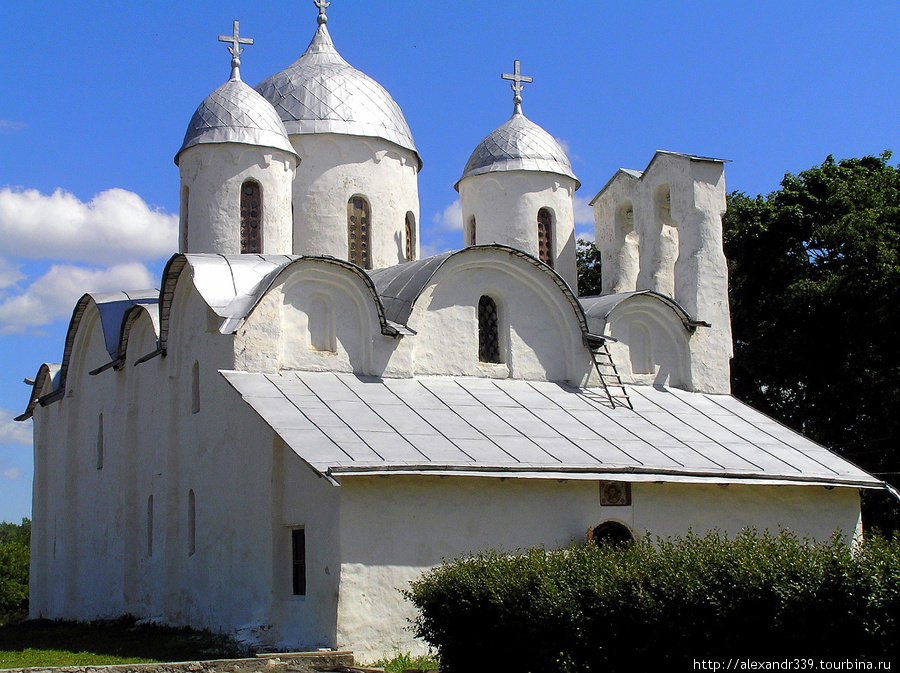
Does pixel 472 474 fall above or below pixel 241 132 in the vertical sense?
below

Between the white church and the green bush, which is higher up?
the white church

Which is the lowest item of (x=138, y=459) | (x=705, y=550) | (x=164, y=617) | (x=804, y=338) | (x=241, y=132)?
(x=164, y=617)

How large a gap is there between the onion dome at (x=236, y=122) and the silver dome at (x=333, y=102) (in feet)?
3.68

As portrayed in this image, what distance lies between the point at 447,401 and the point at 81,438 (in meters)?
7.82

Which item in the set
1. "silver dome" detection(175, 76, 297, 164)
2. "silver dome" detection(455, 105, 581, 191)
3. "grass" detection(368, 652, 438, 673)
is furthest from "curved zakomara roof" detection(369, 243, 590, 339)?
"grass" detection(368, 652, 438, 673)

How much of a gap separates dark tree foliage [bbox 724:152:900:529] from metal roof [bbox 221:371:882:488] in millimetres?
4665

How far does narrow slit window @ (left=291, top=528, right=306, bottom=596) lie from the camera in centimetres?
1198

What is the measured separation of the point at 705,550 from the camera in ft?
25.4

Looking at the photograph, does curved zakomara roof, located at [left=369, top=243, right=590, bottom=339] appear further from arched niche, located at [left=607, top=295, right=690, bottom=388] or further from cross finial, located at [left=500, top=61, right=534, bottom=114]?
cross finial, located at [left=500, top=61, right=534, bottom=114]

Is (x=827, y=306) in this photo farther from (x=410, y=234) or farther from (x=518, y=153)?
(x=410, y=234)

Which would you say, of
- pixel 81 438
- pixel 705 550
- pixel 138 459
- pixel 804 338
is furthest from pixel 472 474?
pixel 804 338

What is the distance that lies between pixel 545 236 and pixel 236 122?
5763 mm

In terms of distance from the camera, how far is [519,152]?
1923cm

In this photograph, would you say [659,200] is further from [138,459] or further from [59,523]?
[59,523]
